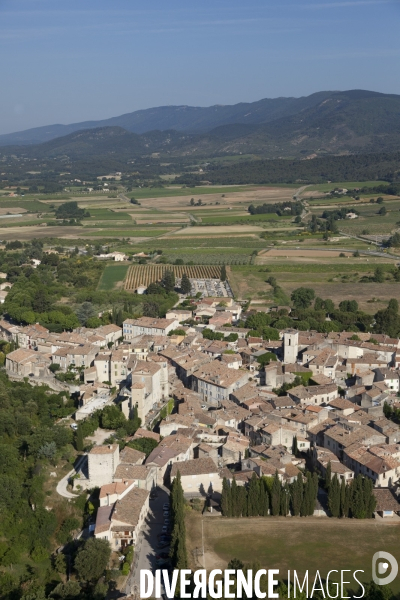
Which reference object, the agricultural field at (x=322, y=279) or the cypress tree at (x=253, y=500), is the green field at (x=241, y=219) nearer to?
the agricultural field at (x=322, y=279)

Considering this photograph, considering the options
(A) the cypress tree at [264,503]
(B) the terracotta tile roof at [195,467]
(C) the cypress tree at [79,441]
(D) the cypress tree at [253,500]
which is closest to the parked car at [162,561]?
(D) the cypress tree at [253,500]

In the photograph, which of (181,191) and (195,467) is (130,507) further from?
(181,191)

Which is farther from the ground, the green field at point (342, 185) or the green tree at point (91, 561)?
the green field at point (342, 185)

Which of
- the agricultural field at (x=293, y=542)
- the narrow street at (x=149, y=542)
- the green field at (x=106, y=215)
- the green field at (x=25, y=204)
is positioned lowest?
the agricultural field at (x=293, y=542)

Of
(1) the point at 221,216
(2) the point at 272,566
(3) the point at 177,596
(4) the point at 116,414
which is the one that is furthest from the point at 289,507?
(1) the point at 221,216

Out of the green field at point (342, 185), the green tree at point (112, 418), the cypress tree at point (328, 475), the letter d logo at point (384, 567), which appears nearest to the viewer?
the letter d logo at point (384, 567)

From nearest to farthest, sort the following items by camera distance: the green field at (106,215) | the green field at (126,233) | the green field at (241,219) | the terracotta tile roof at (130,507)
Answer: the terracotta tile roof at (130,507), the green field at (126,233), the green field at (241,219), the green field at (106,215)

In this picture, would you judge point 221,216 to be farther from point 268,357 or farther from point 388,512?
point 388,512
